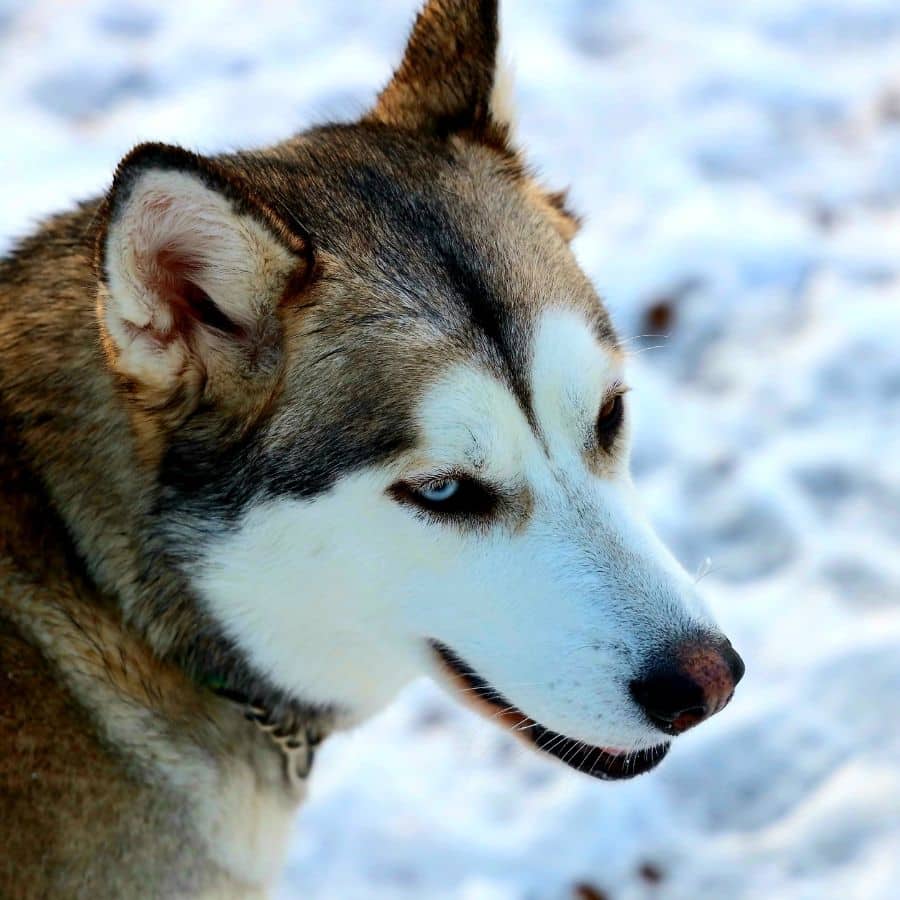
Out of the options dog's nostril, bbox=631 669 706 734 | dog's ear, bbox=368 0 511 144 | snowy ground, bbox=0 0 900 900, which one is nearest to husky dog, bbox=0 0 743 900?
dog's nostril, bbox=631 669 706 734

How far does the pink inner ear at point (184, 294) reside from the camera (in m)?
2.21

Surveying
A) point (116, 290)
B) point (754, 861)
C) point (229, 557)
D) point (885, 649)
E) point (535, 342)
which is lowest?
point (754, 861)

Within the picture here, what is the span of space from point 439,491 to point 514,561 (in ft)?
0.63

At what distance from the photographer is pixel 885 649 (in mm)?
3662

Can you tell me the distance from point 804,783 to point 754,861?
28 centimetres

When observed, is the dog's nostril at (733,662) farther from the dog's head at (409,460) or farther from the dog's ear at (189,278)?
the dog's ear at (189,278)

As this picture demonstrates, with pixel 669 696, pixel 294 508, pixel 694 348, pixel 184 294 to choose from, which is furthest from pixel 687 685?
pixel 694 348

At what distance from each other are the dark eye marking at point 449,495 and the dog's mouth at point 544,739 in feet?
0.96

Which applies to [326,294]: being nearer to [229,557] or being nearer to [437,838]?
[229,557]

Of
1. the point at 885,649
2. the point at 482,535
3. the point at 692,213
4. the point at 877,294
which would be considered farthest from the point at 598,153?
the point at 482,535

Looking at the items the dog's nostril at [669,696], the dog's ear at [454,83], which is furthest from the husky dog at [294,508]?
the dog's ear at [454,83]

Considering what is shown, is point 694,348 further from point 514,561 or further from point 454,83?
point 514,561

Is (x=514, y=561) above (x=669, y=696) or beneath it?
above

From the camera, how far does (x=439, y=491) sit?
2.29 metres
